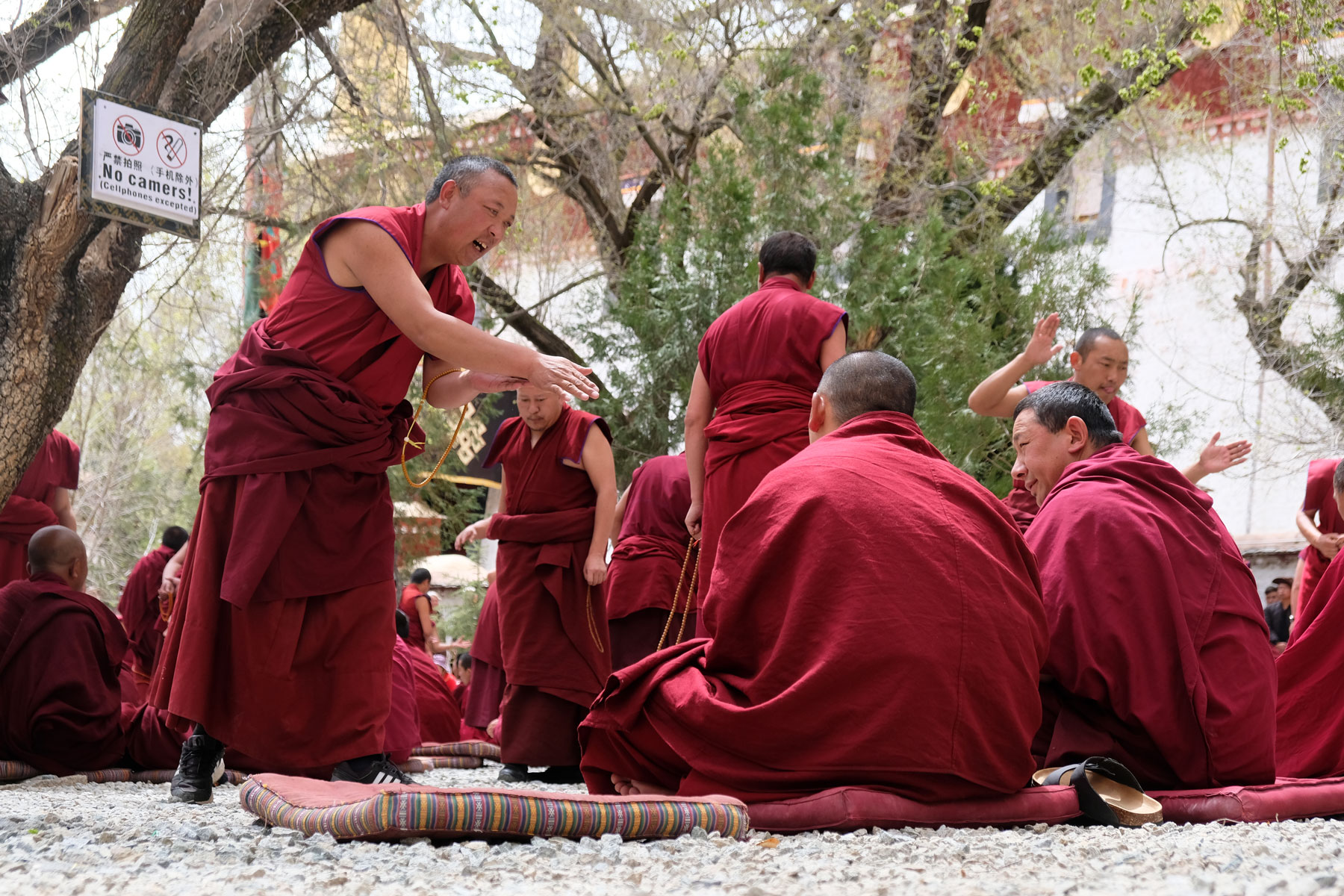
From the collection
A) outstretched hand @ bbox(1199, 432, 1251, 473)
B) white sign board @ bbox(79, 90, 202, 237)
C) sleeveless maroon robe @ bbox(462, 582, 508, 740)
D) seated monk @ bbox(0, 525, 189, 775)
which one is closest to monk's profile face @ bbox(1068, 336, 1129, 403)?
outstretched hand @ bbox(1199, 432, 1251, 473)

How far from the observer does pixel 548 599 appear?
4906 millimetres

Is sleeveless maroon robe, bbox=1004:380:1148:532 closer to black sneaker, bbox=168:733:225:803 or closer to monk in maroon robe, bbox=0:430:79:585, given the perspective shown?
→ black sneaker, bbox=168:733:225:803

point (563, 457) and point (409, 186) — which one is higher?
point (409, 186)

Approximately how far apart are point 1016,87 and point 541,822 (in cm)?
1053

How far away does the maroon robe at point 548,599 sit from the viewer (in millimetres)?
4773

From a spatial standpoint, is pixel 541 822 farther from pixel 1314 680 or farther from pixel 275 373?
pixel 1314 680

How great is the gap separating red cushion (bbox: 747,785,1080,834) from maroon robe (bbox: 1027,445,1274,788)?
40cm

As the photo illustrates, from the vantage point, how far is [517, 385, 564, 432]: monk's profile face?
504 cm

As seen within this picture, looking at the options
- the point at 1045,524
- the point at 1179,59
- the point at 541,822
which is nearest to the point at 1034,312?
the point at 1179,59

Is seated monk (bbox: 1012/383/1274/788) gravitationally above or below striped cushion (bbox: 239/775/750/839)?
above

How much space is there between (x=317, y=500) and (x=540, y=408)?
71.6 inches

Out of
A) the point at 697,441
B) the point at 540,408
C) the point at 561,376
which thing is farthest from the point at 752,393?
the point at 561,376

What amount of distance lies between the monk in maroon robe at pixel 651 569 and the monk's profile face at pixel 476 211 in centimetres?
225

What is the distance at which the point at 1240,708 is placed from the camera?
9.71 feet
